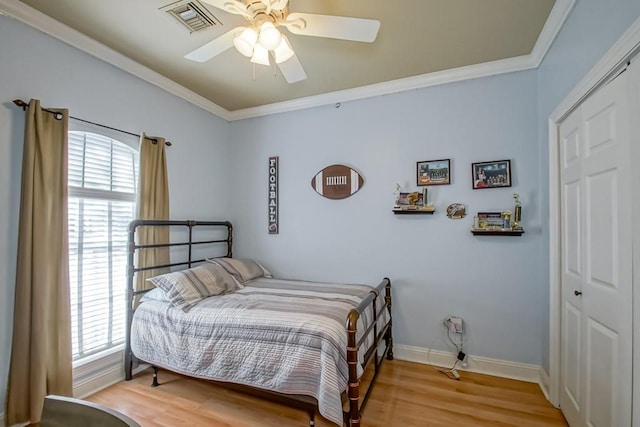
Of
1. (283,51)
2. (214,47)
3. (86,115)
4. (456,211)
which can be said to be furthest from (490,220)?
(86,115)

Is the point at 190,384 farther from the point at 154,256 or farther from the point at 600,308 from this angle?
the point at 600,308

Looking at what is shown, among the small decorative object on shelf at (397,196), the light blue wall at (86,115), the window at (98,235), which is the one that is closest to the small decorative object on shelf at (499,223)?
the small decorative object on shelf at (397,196)

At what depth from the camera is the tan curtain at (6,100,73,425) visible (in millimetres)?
1891

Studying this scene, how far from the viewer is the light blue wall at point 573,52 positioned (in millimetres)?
1362

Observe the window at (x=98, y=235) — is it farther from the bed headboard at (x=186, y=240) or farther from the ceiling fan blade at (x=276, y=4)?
the ceiling fan blade at (x=276, y=4)

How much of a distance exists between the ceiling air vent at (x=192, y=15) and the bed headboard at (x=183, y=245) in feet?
5.34

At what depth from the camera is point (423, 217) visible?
9.32 feet

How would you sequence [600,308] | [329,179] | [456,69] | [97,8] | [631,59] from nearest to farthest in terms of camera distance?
1. [631,59]
2. [600,308]
3. [97,8]
4. [456,69]
5. [329,179]

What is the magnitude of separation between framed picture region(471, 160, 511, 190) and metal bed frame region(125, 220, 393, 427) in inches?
49.1

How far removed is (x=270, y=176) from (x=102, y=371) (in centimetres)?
238

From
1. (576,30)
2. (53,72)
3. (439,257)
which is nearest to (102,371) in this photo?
(53,72)

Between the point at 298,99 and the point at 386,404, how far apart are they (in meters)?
3.04

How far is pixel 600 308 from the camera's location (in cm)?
155

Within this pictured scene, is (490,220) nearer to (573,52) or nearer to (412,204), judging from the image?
(412,204)
